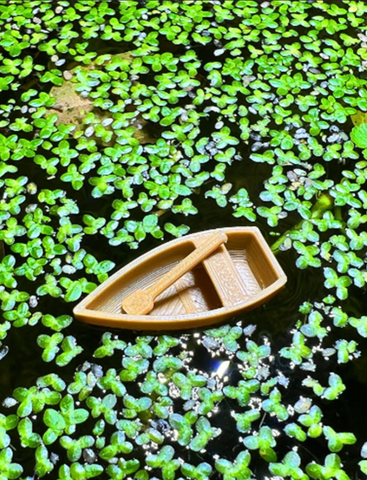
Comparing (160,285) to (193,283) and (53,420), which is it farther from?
(53,420)

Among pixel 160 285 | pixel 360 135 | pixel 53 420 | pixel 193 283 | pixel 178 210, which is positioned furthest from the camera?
pixel 360 135

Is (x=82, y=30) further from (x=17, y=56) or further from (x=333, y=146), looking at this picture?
(x=333, y=146)

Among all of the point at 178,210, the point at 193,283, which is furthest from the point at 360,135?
the point at 193,283

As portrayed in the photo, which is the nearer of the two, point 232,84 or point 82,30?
point 232,84

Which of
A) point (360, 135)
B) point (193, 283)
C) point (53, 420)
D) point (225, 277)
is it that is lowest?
point (53, 420)

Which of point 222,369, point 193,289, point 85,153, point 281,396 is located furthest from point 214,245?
point 85,153

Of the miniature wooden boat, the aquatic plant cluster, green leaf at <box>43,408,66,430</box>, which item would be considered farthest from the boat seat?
green leaf at <box>43,408,66,430</box>

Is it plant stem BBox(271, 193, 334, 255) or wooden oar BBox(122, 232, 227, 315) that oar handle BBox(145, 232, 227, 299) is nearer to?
wooden oar BBox(122, 232, 227, 315)
